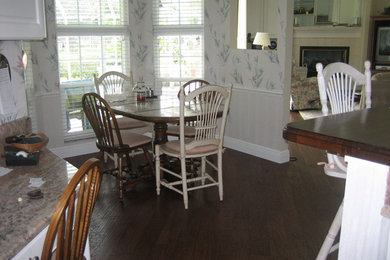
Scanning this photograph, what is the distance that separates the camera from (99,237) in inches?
105

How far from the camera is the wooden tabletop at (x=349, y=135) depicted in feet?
4.42

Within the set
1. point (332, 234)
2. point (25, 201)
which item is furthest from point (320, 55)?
point (25, 201)

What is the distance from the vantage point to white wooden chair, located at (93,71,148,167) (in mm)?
3990

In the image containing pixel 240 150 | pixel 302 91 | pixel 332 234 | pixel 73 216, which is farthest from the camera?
pixel 302 91

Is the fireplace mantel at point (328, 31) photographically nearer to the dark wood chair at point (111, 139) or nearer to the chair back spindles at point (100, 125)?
the dark wood chair at point (111, 139)

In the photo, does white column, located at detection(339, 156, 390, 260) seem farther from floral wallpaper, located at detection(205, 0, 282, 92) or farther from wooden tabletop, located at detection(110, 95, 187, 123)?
floral wallpaper, located at detection(205, 0, 282, 92)

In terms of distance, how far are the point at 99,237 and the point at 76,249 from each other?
148cm

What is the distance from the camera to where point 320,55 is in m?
9.45

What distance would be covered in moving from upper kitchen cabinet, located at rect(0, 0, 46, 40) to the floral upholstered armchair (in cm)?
587

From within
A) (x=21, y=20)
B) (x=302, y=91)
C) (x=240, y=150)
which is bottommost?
(x=240, y=150)

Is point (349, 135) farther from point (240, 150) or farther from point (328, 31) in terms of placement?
Answer: point (328, 31)

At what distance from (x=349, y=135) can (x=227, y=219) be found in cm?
161

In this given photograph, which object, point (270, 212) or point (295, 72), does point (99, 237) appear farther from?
point (295, 72)

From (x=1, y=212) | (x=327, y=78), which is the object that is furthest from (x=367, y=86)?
(x=1, y=212)
